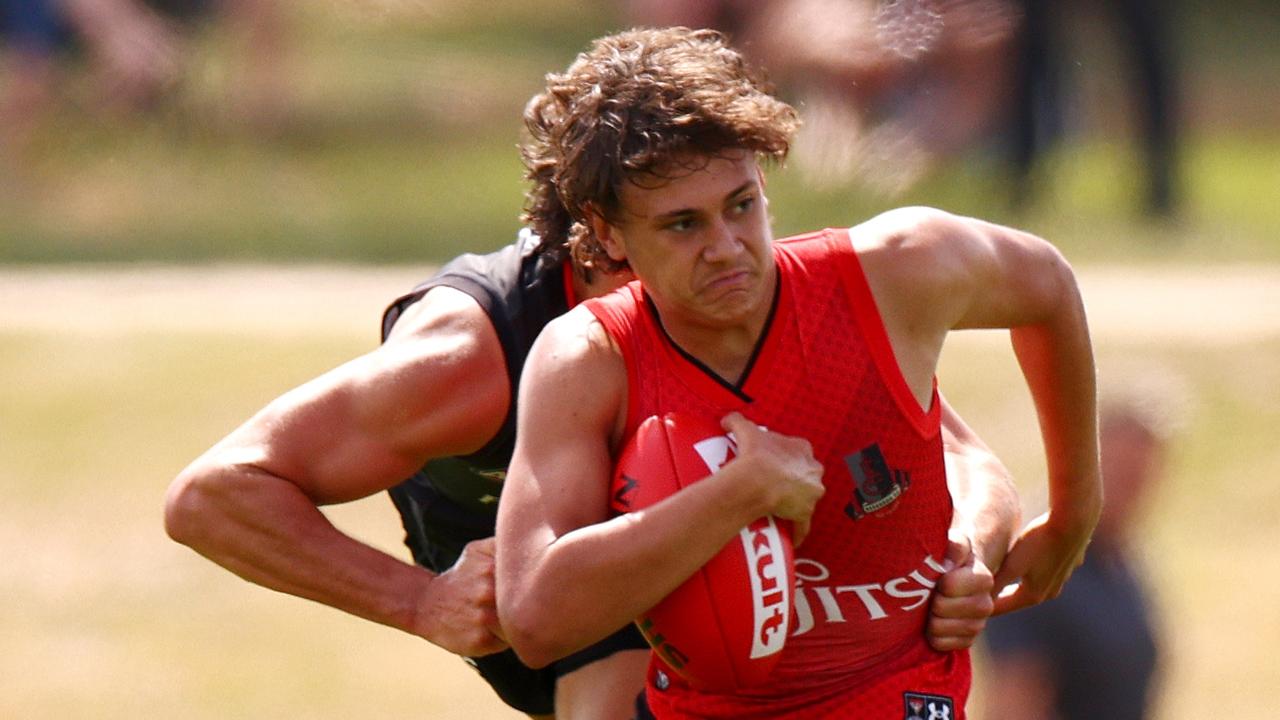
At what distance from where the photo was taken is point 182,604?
9906 mm

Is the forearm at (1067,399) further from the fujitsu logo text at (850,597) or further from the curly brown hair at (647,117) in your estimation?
the curly brown hair at (647,117)

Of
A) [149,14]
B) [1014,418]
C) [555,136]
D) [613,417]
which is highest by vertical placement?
[149,14]

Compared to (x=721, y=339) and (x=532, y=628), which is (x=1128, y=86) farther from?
(x=532, y=628)

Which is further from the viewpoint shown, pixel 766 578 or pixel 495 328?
pixel 495 328

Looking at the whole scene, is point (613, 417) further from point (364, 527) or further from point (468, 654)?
point (364, 527)

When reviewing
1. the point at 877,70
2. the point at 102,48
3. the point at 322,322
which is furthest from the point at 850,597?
the point at 102,48

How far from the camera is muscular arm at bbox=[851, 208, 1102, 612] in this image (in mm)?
3783

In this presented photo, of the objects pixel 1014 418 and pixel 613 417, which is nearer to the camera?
pixel 613 417

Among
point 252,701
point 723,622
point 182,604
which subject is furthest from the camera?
point 182,604

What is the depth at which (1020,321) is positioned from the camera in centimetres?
398

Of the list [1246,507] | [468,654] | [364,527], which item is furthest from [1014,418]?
[468,654]

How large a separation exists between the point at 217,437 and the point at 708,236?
7.70 metres

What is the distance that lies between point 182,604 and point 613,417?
265 inches

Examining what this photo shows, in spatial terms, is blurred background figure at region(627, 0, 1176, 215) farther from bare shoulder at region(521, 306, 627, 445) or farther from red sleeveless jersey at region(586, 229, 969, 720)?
bare shoulder at region(521, 306, 627, 445)
